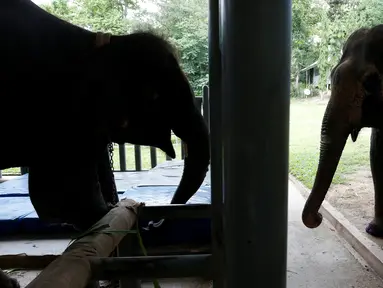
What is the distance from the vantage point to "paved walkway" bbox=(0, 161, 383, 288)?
213 centimetres

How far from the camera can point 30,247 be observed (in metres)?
2.11

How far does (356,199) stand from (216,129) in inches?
129

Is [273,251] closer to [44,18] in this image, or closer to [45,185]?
[45,185]

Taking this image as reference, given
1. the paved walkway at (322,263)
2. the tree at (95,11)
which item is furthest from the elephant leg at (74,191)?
the tree at (95,11)

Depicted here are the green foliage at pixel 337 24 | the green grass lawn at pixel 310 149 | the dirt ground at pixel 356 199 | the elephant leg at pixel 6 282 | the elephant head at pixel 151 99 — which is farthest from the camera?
the green foliage at pixel 337 24

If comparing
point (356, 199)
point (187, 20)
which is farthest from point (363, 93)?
point (187, 20)

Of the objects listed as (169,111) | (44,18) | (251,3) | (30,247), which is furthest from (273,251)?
(30,247)

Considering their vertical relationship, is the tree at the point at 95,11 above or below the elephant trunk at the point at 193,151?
above

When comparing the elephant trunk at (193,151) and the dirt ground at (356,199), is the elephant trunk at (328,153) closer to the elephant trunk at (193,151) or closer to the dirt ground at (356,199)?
the elephant trunk at (193,151)

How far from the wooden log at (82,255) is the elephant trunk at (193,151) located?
55 centimetres

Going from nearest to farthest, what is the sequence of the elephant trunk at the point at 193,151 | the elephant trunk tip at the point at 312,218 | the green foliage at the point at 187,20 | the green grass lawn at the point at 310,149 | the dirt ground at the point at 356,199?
the elephant trunk at the point at 193,151, the elephant trunk tip at the point at 312,218, the dirt ground at the point at 356,199, the green grass lawn at the point at 310,149, the green foliage at the point at 187,20

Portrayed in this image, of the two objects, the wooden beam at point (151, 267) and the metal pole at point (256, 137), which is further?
the wooden beam at point (151, 267)

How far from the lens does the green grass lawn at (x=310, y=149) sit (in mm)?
4777

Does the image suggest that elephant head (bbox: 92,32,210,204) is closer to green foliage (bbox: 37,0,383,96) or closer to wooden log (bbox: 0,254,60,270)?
wooden log (bbox: 0,254,60,270)
